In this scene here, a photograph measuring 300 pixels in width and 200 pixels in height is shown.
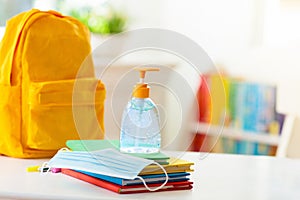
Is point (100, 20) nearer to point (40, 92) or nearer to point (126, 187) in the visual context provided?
point (40, 92)

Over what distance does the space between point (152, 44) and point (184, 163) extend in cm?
34

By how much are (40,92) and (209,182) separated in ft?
1.54

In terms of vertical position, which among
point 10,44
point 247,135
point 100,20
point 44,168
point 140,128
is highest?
point 100,20

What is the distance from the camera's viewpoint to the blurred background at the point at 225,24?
3.23 meters

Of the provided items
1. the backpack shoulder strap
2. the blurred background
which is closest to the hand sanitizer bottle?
the backpack shoulder strap

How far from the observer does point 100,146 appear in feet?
4.61

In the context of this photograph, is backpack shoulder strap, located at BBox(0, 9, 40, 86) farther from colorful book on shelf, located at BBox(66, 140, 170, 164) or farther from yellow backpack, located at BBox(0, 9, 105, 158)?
colorful book on shelf, located at BBox(66, 140, 170, 164)

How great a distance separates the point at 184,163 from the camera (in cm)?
130

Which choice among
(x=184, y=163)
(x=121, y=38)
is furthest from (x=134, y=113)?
(x=121, y=38)

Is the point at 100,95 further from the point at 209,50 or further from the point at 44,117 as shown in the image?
the point at 209,50

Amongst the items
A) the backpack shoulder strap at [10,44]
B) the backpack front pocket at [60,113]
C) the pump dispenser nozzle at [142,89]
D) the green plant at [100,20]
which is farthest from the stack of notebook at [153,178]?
the green plant at [100,20]

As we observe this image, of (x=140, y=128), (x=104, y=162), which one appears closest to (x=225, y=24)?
(x=140, y=128)

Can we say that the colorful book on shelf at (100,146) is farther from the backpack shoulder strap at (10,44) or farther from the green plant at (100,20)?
the green plant at (100,20)

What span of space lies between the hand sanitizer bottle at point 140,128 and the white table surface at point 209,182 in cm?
12
